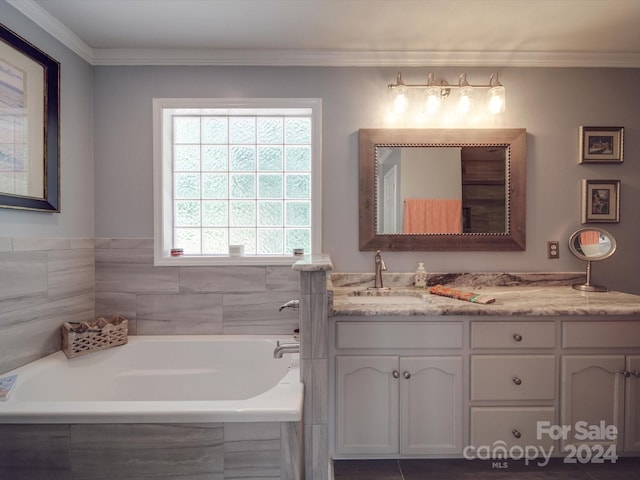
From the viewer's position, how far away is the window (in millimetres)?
2357

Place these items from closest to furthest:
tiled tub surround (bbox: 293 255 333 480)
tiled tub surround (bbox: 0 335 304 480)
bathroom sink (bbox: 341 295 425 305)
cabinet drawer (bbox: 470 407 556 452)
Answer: tiled tub surround (bbox: 0 335 304 480), tiled tub surround (bbox: 293 255 333 480), cabinet drawer (bbox: 470 407 556 452), bathroom sink (bbox: 341 295 425 305)

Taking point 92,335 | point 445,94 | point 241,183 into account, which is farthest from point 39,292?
point 445,94

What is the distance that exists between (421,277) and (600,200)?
1.31 metres

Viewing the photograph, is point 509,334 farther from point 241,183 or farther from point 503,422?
point 241,183

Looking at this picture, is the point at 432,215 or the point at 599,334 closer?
the point at 599,334

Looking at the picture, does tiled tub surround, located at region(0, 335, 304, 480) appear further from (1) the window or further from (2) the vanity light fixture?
(2) the vanity light fixture

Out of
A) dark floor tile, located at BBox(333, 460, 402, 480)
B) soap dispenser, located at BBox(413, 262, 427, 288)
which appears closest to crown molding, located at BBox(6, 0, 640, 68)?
soap dispenser, located at BBox(413, 262, 427, 288)

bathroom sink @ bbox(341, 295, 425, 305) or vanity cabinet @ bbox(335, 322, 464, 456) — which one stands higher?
bathroom sink @ bbox(341, 295, 425, 305)

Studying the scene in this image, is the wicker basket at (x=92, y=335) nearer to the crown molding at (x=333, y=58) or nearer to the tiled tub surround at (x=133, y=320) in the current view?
the tiled tub surround at (x=133, y=320)

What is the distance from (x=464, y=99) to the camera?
2.09 meters

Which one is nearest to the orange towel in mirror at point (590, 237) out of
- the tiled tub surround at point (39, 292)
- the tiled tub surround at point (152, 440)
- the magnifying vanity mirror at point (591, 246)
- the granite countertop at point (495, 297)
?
the magnifying vanity mirror at point (591, 246)

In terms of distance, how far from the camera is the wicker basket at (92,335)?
1.83 metres

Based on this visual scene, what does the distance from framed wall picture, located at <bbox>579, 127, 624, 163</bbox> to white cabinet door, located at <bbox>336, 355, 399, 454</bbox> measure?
192cm

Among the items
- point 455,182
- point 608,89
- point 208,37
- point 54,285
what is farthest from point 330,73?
point 54,285
